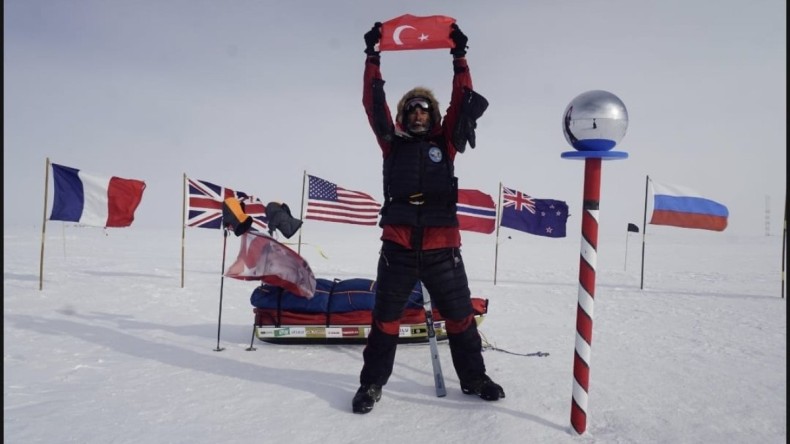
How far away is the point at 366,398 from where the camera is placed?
327 centimetres

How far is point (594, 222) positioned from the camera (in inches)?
110

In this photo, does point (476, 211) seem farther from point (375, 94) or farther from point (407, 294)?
point (375, 94)

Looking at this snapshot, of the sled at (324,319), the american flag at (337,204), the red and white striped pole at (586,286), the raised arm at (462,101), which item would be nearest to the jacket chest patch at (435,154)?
the raised arm at (462,101)

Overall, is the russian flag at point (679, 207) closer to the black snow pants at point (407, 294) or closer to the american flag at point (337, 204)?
the american flag at point (337, 204)

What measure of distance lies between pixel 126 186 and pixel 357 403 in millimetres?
8806

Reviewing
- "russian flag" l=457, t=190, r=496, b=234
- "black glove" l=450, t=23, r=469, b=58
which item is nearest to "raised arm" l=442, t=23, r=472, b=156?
"black glove" l=450, t=23, r=469, b=58

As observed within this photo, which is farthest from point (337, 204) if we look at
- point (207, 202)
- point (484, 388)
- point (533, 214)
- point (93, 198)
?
point (484, 388)

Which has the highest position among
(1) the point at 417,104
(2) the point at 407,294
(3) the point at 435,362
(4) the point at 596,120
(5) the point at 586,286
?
(1) the point at 417,104

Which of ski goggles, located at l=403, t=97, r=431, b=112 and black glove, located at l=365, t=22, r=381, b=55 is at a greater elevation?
black glove, located at l=365, t=22, r=381, b=55

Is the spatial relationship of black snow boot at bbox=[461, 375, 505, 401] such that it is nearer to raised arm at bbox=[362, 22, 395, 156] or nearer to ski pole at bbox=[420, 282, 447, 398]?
ski pole at bbox=[420, 282, 447, 398]

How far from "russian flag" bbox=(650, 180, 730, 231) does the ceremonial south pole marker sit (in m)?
9.31

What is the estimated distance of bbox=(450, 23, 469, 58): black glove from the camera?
3336 millimetres

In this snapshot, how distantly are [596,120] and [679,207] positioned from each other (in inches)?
389

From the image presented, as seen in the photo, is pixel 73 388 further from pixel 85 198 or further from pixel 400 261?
pixel 85 198
